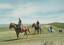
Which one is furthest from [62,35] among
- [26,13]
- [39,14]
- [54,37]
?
[26,13]

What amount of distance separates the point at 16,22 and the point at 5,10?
0.81 feet

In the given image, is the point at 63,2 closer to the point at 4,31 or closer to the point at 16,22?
the point at 16,22

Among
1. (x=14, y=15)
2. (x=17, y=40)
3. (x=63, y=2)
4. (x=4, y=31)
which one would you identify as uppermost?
(x=63, y=2)

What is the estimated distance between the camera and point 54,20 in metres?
2.53

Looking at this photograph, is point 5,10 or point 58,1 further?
point 58,1

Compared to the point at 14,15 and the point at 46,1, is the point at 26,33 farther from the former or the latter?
the point at 46,1

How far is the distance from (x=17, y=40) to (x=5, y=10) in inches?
19.2

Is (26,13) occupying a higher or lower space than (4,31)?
higher

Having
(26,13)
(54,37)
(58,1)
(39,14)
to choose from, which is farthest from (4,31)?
(58,1)

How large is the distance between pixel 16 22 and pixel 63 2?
814 mm

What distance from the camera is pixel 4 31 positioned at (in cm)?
235

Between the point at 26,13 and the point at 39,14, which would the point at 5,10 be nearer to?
the point at 26,13

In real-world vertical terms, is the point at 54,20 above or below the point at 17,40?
above

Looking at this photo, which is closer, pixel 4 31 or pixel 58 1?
pixel 4 31
